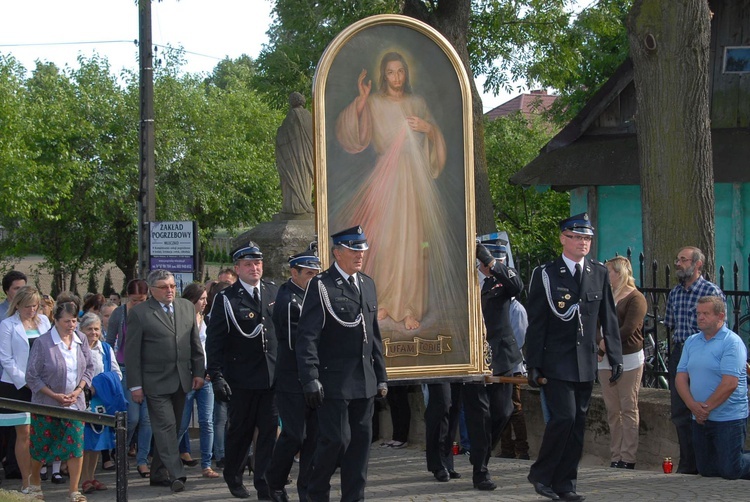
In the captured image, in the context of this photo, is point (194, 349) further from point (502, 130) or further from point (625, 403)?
point (502, 130)

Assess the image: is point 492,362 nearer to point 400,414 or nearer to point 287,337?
point 287,337

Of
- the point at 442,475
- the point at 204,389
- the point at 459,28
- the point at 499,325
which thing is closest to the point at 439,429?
the point at 442,475

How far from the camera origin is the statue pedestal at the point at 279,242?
41.0ft

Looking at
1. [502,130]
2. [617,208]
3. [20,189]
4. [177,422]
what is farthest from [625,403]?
[20,189]

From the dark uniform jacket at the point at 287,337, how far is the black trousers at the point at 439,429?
144cm

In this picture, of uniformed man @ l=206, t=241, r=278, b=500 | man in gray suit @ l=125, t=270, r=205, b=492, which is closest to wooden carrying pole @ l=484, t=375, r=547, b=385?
uniformed man @ l=206, t=241, r=278, b=500

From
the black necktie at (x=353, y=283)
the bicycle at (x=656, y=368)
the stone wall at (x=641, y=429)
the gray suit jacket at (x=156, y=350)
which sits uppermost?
the black necktie at (x=353, y=283)

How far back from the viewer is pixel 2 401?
7934 millimetres

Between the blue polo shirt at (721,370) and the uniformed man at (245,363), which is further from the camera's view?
the uniformed man at (245,363)

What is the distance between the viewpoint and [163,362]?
9547 millimetres

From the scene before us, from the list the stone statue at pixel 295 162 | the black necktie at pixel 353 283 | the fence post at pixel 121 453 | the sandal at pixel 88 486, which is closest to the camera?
the fence post at pixel 121 453

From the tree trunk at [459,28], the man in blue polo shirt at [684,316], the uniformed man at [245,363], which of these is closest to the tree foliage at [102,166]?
the tree trunk at [459,28]

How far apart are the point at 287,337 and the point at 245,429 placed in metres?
1.07

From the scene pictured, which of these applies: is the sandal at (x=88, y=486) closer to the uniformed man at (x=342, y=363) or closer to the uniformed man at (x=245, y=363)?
the uniformed man at (x=245, y=363)
